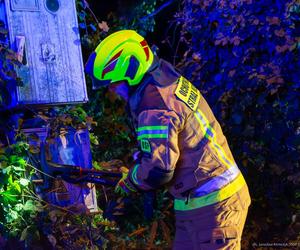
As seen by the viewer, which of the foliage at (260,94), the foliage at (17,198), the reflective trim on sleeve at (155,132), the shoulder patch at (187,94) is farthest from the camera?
the foliage at (260,94)

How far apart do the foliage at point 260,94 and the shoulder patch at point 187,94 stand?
1755 mm

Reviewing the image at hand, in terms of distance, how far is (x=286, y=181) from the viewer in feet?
15.6

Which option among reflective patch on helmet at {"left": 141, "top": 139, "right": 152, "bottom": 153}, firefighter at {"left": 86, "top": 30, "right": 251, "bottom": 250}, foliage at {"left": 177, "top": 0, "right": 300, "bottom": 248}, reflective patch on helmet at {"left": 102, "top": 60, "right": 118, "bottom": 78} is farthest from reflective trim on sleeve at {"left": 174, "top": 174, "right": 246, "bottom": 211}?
foliage at {"left": 177, "top": 0, "right": 300, "bottom": 248}

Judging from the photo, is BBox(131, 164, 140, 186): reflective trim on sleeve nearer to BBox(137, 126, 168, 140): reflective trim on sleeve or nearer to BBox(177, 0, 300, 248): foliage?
BBox(137, 126, 168, 140): reflective trim on sleeve

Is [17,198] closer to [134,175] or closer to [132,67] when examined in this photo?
[134,175]

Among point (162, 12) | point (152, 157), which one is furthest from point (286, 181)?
point (162, 12)

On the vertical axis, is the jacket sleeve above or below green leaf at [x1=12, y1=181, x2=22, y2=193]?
above

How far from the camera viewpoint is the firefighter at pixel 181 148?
9.24ft

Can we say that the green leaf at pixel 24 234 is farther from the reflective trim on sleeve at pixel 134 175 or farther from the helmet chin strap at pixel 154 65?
the helmet chin strap at pixel 154 65

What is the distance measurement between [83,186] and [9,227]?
1.77 feet

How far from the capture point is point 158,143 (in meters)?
2.75

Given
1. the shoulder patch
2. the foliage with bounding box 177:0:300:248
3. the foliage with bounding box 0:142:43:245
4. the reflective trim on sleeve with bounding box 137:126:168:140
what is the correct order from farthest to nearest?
the foliage with bounding box 177:0:300:248, the foliage with bounding box 0:142:43:245, the shoulder patch, the reflective trim on sleeve with bounding box 137:126:168:140

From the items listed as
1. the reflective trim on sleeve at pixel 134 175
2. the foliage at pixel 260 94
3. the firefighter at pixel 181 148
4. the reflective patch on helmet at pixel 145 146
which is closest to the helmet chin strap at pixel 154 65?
the firefighter at pixel 181 148

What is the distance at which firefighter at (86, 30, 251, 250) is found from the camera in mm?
2816
